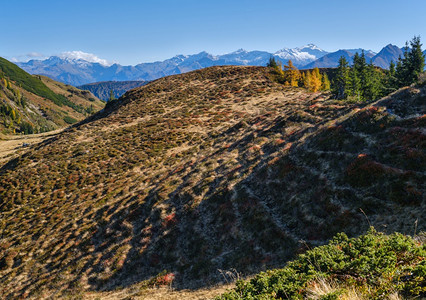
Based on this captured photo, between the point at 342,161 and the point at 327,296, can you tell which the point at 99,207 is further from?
the point at 327,296

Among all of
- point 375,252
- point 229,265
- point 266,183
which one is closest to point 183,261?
point 229,265

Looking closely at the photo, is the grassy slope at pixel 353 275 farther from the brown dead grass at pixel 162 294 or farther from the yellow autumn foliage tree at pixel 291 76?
the yellow autumn foliage tree at pixel 291 76

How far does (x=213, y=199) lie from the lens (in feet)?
82.1

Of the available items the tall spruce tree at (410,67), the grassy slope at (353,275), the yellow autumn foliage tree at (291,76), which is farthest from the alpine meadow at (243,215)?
the yellow autumn foliage tree at (291,76)

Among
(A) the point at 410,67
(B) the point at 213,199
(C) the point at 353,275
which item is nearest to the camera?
(C) the point at 353,275

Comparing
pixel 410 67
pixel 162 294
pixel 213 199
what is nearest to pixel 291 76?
pixel 410 67

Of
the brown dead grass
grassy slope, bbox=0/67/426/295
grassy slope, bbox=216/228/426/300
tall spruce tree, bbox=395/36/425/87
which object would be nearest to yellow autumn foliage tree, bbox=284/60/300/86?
tall spruce tree, bbox=395/36/425/87

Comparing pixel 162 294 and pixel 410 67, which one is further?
pixel 410 67

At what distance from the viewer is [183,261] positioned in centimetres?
1939

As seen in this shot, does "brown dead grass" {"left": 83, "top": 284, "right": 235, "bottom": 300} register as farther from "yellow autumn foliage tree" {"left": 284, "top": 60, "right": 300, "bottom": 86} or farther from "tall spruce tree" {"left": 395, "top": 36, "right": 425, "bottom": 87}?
"yellow autumn foliage tree" {"left": 284, "top": 60, "right": 300, "bottom": 86}

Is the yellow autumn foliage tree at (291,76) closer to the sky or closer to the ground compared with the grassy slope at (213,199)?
closer to the sky

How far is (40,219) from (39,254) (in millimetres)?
8409

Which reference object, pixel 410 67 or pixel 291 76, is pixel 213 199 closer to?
pixel 410 67

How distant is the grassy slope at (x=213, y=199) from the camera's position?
53.1 ft
